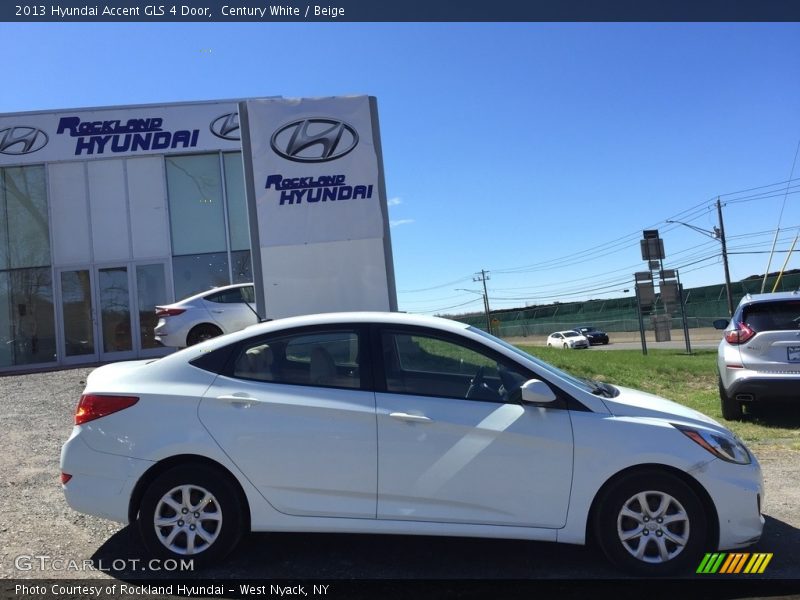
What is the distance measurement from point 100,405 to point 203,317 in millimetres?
7931

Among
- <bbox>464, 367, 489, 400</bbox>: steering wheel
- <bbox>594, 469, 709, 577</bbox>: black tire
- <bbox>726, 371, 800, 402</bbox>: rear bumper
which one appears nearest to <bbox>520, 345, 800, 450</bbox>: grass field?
<bbox>726, 371, 800, 402</bbox>: rear bumper

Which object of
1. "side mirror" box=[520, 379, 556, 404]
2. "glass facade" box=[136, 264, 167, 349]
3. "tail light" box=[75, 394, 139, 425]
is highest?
"glass facade" box=[136, 264, 167, 349]

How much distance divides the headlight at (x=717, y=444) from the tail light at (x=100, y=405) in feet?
→ 11.3

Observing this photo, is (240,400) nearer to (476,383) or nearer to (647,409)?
(476,383)

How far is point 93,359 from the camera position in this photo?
1728 cm

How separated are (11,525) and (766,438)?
7.77m

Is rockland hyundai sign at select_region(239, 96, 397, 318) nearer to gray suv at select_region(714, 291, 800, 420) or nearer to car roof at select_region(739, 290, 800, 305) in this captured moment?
gray suv at select_region(714, 291, 800, 420)

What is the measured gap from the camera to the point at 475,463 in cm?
399

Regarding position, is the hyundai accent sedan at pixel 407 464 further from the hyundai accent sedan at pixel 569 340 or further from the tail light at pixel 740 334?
the hyundai accent sedan at pixel 569 340

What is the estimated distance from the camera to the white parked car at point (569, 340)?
148 feet

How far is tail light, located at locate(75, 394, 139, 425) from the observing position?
4180mm

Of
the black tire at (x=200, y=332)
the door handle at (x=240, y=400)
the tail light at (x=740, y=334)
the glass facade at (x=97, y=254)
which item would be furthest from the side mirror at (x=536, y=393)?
the glass facade at (x=97, y=254)

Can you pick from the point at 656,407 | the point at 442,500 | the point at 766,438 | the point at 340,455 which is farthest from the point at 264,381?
the point at 766,438

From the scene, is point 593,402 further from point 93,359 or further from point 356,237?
point 93,359
